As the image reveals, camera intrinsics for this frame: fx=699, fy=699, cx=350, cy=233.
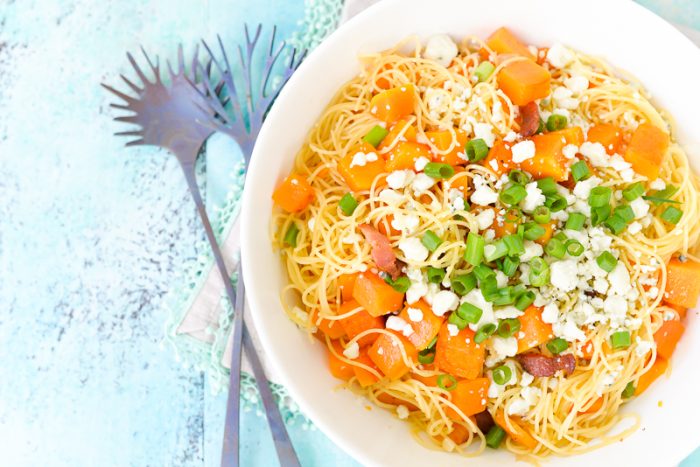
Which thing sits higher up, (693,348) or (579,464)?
(693,348)

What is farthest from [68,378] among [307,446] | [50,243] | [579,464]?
[579,464]

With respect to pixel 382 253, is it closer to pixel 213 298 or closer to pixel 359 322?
pixel 359 322

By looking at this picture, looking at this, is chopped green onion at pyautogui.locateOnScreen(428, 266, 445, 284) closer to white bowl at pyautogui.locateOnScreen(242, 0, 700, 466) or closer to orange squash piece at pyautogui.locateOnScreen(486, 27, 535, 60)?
white bowl at pyautogui.locateOnScreen(242, 0, 700, 466)

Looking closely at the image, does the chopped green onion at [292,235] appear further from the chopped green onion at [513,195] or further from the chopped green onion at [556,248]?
the chopped green onion at [556,248]

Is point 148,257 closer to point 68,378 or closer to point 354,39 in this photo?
point 68,378

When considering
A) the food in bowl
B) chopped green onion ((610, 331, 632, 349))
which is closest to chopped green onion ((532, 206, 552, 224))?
the food in bowl

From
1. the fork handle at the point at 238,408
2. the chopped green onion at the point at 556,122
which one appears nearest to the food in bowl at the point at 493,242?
the chopped green onion at the point at 556,122
